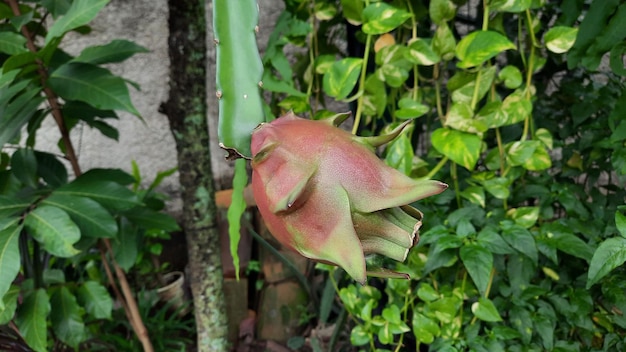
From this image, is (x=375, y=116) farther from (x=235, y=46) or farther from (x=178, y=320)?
(x=178, y=320)

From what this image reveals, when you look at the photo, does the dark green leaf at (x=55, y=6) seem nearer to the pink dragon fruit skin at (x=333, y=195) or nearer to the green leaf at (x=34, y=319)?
the green leaf at (x=34, y=319)

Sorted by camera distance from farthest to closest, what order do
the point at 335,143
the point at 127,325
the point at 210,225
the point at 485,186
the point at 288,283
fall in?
the point at 288,283 < the point at 127,325 < the point at 210,225 < the point at 485,186 < the point at 335,143

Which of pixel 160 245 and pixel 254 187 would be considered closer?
pixel 254 187

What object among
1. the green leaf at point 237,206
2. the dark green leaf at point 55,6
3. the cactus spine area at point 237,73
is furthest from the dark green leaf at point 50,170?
the cactus spine area at point 237,73

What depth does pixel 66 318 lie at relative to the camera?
862mm

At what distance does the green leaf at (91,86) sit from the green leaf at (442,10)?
1.44ft

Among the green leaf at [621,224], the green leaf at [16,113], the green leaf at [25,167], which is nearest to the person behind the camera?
the green leaf at [621,224]

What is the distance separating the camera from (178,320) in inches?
56.3

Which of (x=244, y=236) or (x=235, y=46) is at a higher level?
(x=235, y=46)

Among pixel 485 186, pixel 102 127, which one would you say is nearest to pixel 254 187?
pixel 485 186

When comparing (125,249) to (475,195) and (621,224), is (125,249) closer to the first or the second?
(475,195)

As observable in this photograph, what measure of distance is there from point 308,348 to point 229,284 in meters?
0.29

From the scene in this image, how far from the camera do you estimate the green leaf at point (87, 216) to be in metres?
0.76

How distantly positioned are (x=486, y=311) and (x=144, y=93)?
4.09ft
